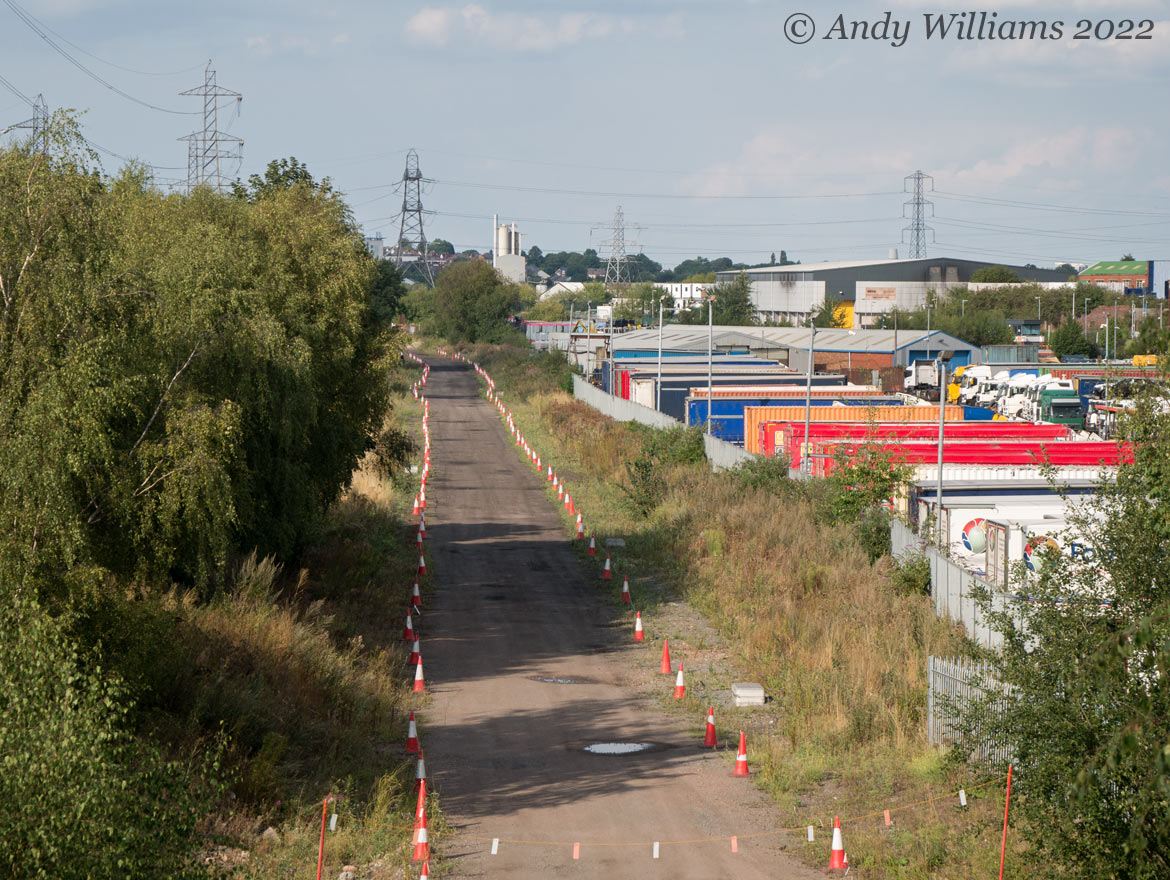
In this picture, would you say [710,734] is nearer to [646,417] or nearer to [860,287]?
[646,417]

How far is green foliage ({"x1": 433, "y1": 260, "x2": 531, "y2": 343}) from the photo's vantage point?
384 ft

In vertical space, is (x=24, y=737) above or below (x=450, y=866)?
above

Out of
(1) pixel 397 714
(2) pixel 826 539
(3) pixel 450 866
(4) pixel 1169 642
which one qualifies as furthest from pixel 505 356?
(4) pixel 1169 642

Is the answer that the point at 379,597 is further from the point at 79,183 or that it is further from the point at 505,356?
the point at 505,356

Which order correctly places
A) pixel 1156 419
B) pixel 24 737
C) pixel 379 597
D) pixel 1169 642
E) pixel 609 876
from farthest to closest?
pixel 379 597
pixel 609 876
pixel 1156 419
pixel 24 737
pixel 1169 642

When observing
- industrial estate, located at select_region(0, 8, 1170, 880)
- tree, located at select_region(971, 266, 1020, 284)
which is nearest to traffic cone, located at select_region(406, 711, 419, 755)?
industrial estate, located at select_region(0, 8, 1170, 880)

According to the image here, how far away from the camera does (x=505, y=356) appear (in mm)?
96125

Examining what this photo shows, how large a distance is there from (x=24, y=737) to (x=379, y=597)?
18112 millimetres

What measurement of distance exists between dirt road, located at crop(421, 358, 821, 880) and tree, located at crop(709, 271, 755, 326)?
307 feet

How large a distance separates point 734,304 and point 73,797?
12709 centimetres

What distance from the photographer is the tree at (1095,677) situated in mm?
8203

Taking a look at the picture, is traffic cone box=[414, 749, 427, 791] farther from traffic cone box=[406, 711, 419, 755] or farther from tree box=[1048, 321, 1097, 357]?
tree box=[1048, 321, 1097, 357]

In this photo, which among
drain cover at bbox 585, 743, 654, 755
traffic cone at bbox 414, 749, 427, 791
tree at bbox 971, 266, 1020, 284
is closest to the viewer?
traffic cone at bbox 414, 749, 427, 791

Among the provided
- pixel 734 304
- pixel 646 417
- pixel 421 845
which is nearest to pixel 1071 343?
pixel 734 304
